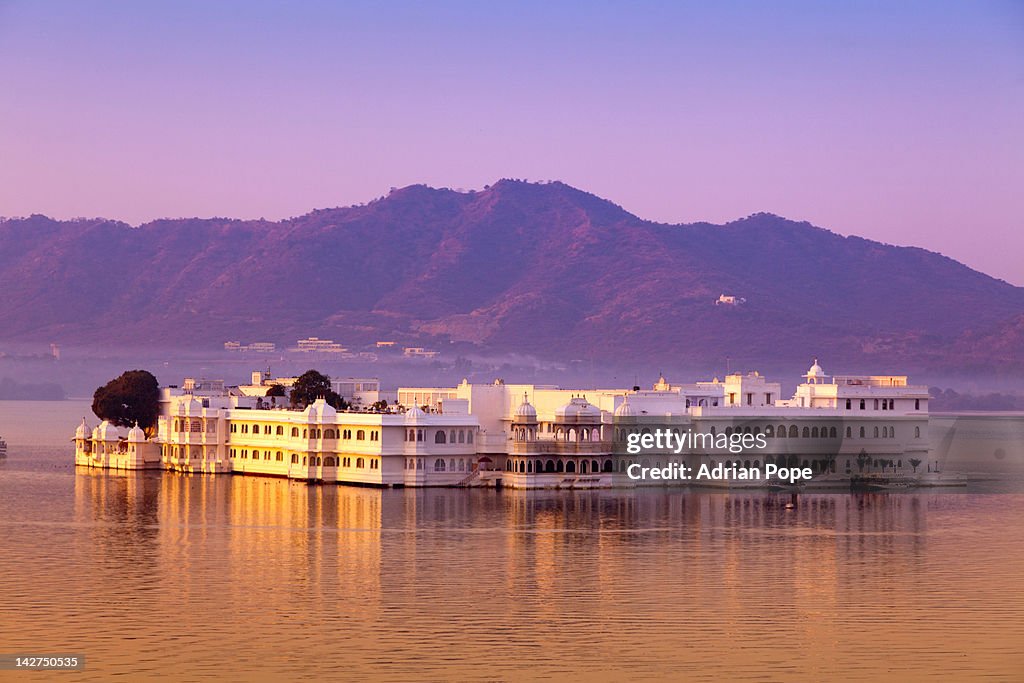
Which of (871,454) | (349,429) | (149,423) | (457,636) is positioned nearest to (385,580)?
(457,636)

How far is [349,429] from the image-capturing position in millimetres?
88125

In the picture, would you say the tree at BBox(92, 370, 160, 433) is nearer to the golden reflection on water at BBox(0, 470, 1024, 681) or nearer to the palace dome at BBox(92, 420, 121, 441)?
the palace dome at BBox(92, 420, 121, 441)

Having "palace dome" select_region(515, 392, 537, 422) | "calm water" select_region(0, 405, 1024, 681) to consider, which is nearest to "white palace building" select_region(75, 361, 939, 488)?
"palace dome" select_region(515, 392, 537, 422)

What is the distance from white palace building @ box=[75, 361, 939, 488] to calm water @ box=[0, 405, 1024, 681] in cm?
636

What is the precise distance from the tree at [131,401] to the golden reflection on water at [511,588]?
1115 inches

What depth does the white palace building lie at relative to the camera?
86.2 m

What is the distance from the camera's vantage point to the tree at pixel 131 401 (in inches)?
4257

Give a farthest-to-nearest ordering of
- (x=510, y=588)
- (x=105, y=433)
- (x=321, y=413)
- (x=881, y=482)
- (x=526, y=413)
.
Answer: (x=105, y=433), (x=881, y=482), (x=321, y=413), (x=526, y=413), (x=510, y=588)

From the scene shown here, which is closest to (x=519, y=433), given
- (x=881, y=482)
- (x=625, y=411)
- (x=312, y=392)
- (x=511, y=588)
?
(x=625, y=411)

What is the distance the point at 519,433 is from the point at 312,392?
22.3 m

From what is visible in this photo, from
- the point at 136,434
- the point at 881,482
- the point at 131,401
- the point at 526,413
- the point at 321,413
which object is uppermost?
the point at 131,401

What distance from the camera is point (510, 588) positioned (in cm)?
5122

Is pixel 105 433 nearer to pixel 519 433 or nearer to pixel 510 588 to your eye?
pixel 519 433

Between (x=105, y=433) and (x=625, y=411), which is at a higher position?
(x=625, y=411)
